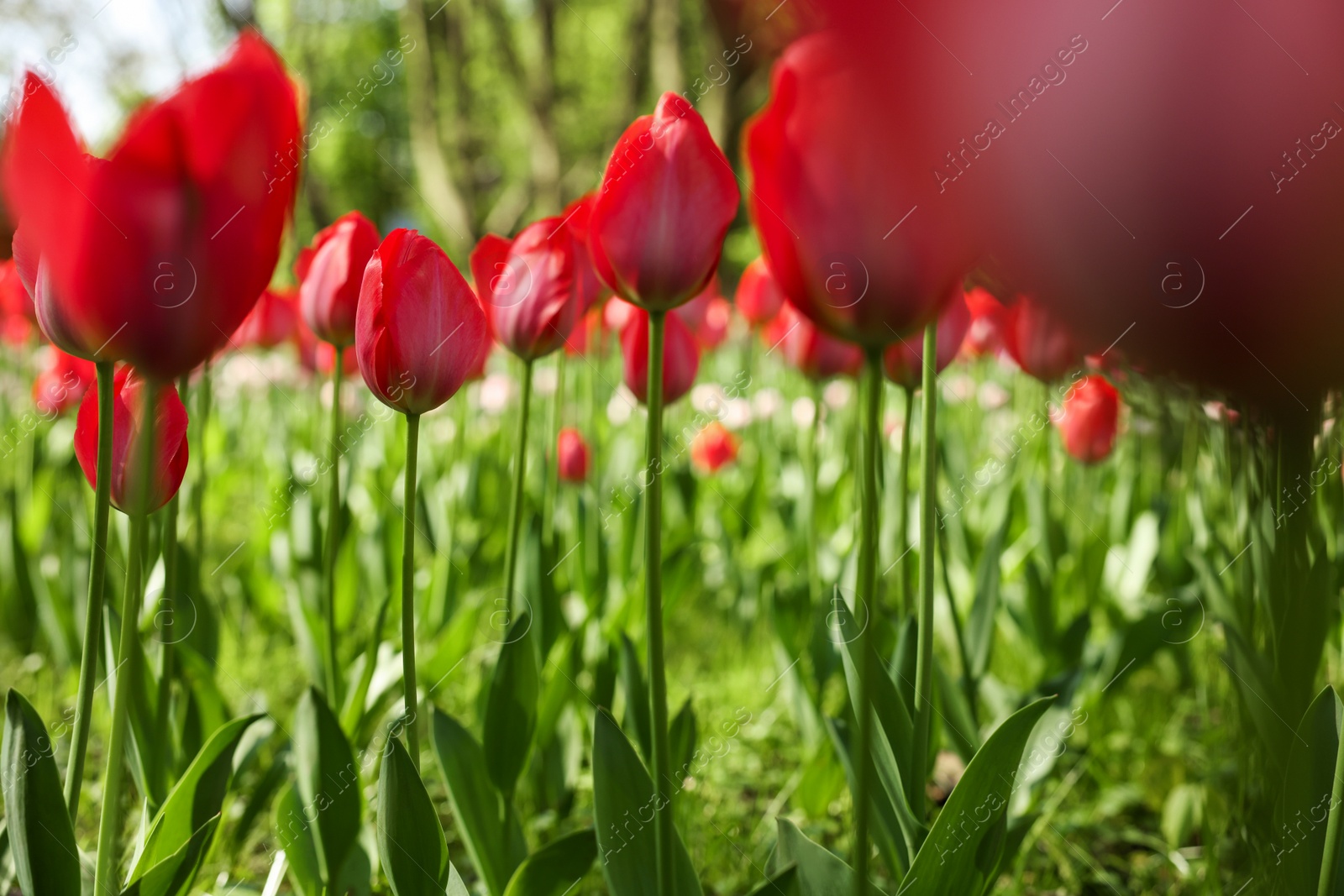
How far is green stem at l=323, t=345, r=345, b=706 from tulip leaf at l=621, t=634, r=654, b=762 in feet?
1.15

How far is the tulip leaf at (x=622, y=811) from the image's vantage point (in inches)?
26.9

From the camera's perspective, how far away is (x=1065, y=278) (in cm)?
27

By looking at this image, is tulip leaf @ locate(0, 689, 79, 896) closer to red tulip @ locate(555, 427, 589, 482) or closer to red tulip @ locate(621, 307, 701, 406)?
red tulip @ locate(621, 307, 701, 406)

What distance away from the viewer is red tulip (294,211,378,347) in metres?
1.00

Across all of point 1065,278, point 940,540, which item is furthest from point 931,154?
point 940,540

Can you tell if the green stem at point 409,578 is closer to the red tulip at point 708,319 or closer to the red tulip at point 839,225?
the red tulip at point 839,225

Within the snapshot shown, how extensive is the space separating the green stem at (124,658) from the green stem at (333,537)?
13.1 inches

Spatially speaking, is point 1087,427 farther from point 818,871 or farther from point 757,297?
point 818,871

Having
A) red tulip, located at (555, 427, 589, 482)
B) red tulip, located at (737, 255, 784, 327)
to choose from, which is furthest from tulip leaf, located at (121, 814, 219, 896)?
red tulip, located at (737, 255, 784, 327)

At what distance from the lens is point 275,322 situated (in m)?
2.31

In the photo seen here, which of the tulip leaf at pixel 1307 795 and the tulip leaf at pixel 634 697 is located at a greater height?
the tulip leaf at pixel 634 697

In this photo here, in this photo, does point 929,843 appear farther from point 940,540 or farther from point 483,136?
point 483,136

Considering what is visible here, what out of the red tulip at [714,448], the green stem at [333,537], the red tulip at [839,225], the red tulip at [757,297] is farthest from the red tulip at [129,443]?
the red tulip at [714,448]

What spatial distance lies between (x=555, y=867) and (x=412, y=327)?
0.46 meters
